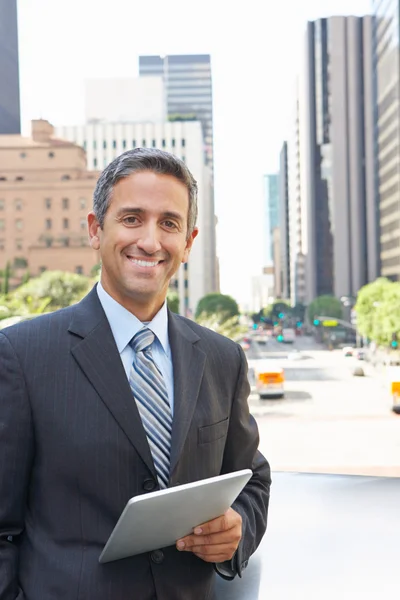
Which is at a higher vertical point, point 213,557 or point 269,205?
point 269,205

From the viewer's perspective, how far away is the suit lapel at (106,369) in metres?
1.28

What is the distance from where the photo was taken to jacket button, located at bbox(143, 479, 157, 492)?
1.29 metres

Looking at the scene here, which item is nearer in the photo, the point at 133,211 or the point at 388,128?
the point at 133,211

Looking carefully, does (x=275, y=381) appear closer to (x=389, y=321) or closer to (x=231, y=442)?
(x=389, y=321)

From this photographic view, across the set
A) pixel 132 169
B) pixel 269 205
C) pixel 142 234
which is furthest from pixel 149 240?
pixel 269 205

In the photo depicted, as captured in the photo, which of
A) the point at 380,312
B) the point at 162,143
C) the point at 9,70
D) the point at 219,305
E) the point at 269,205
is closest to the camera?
the point at 9,70

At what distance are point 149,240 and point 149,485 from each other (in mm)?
452

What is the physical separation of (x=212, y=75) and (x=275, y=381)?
348 ft

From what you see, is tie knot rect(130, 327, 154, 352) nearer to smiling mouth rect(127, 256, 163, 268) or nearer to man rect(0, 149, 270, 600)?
man rect(0, 149, 270, 600)

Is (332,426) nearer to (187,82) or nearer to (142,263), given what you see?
(142,263)

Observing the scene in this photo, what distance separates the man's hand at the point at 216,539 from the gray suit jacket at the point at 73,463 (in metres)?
0.08

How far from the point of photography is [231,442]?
4.96 ft

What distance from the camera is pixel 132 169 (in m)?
1.36

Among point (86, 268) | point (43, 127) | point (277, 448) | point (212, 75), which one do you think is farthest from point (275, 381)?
point (212, 75)
